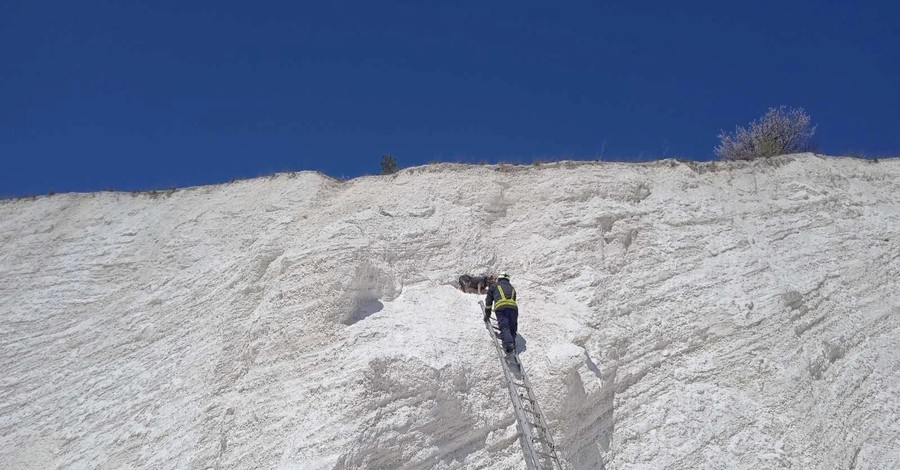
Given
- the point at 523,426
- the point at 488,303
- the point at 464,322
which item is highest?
the point at 488,303

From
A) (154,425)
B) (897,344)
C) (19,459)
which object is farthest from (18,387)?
(897,344)

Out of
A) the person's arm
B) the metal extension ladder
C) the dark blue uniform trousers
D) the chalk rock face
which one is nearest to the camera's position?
the metal extension ladder

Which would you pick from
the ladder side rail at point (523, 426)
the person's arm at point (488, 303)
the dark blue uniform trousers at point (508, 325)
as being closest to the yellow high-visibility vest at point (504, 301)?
the dark blue uniform trousers at point (508, 325)

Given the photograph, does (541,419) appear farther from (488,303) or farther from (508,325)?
(488,303)

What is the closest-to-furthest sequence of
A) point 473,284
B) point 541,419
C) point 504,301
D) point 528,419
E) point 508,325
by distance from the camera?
point 541,419 < point 528,419 < point 508,325 < point 504,301 < point 473,284

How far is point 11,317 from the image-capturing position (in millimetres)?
12102

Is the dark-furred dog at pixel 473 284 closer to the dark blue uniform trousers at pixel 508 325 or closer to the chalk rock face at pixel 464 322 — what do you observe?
the chalk rock face at pixel 464 322

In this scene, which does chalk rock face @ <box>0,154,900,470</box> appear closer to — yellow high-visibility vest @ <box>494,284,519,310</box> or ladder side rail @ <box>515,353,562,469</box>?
ladder side rail @ <box>515,353,562,469</box>

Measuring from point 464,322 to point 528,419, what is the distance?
1.62 meters

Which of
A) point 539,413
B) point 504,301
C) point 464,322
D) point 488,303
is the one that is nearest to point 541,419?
point 539,413

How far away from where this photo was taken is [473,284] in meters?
10.6

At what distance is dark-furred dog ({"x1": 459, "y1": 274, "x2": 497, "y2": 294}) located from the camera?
10.6m

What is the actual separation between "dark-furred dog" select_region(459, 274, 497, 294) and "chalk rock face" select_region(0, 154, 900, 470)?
0.90 ft

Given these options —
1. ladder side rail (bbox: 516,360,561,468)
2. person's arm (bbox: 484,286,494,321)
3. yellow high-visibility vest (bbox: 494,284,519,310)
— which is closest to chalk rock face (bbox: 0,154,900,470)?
ladder side rail (bbox: 516,360,561,468)
